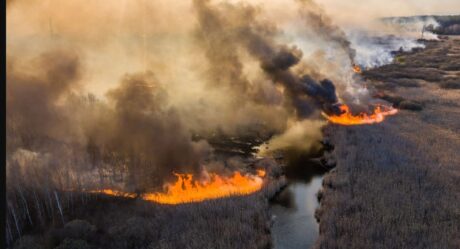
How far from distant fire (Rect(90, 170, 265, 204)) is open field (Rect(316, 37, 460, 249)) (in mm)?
8146

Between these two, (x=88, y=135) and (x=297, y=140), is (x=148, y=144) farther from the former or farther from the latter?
(x=297, y=140)

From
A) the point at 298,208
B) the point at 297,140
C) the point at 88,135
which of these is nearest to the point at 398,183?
the point at 298,208

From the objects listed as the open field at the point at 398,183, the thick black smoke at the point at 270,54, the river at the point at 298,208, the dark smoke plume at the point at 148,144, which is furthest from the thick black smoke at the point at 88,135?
the thick black smoke at the point at 270,54

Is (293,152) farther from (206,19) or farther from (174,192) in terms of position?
(206,19)

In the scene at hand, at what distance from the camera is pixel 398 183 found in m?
40.6

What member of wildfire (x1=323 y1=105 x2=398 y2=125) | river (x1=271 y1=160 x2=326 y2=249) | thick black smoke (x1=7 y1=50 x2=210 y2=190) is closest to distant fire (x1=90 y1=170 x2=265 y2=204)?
thick black smoke (x1=7 y1=50 x2=210 y2=190)

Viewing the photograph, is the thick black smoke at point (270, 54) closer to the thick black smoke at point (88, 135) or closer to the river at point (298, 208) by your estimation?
the river at point (298, 208)

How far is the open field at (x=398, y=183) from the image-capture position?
30.8 metres

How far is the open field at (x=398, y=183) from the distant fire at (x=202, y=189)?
26.7 ft

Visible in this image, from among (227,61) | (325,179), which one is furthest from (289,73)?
(325,179)

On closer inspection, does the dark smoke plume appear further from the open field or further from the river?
the open field

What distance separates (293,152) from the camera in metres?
55.2

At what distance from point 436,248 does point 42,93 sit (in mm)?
36931

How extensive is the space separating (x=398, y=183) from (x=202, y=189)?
20.9 m
